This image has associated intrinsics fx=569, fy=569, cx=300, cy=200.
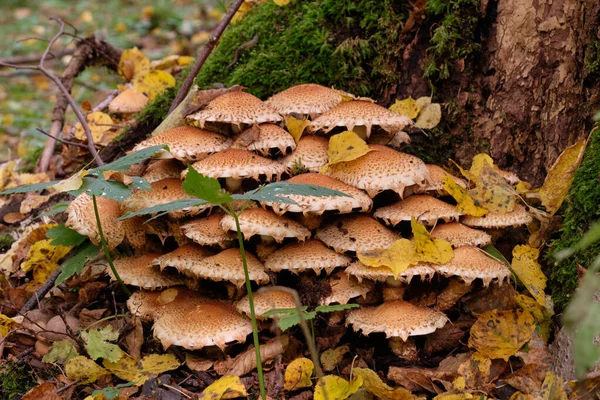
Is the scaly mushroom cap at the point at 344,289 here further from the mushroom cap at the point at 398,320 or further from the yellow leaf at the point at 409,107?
the yellow leaf at the point at 409,107

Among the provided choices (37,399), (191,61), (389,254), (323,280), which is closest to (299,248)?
(323,280)

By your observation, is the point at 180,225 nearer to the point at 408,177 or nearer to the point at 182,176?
the point at 182,176

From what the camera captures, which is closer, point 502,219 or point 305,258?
point 305,258

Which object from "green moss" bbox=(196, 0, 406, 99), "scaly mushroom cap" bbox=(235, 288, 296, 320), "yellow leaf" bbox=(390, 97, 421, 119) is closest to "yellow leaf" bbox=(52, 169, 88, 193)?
"scaly mushroom cap" bbox=(235, 288, 296, 320)

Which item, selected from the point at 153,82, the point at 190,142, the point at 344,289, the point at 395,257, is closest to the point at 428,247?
the point at 395,257

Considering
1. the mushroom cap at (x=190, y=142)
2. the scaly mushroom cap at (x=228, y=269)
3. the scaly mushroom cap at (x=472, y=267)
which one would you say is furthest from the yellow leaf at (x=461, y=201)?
the mushroom cap at (x=190, y=142)

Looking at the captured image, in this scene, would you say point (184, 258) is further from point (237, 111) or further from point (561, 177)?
point (561, 177)

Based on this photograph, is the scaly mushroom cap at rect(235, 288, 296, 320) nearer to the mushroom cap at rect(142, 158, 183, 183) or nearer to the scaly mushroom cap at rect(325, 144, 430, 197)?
the scaly mushroom cap at rect(325, 144, 430, 197)
